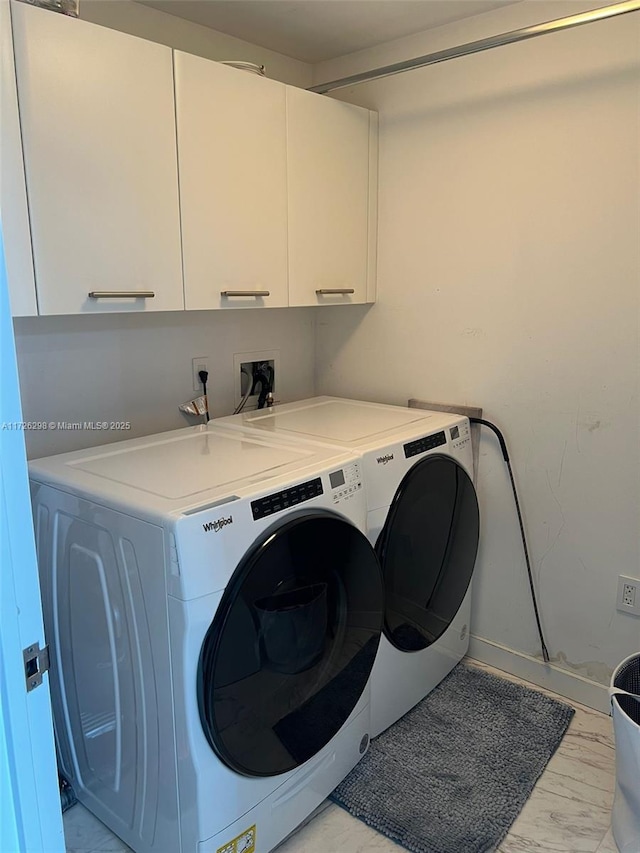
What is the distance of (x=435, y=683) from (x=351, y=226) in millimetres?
1601

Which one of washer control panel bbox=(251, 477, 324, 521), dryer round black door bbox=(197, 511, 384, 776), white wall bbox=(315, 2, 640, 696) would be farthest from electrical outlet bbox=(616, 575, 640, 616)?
washer control panel bbox=(251, 477, 324, 521)

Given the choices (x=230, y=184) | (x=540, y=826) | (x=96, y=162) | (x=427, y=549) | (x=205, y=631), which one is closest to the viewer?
(x=205, y=631)

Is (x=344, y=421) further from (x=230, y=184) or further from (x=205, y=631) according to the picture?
(x=205, y=631)

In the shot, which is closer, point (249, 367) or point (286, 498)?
point (286, 498)

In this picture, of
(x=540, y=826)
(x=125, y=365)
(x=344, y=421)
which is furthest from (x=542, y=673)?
(x=125, y=365)

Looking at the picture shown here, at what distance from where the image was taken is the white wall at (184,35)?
170 centimetres

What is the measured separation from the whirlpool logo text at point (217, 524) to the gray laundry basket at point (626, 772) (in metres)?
1.02

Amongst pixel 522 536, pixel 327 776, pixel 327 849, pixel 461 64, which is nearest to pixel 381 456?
pixel 522 536

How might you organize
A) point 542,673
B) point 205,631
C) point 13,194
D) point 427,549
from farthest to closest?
point 542,673 < point 427,549 < point 13,194 < point 205,631

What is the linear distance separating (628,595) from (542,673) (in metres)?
0.44

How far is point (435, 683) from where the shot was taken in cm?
210

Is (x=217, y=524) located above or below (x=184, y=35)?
below

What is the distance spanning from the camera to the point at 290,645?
1.38m

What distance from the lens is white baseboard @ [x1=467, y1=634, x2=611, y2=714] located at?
2020 millimetres
